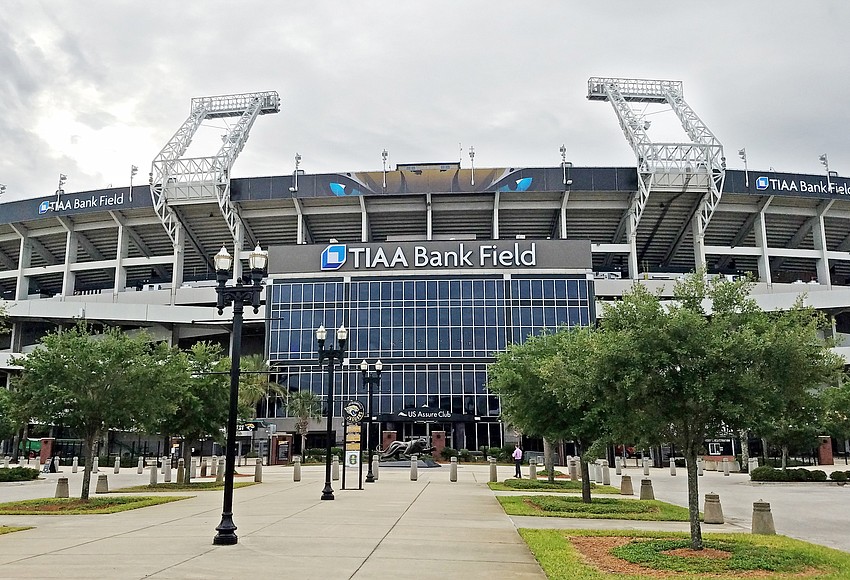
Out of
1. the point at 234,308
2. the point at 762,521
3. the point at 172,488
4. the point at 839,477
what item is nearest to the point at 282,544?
the point at 234,308

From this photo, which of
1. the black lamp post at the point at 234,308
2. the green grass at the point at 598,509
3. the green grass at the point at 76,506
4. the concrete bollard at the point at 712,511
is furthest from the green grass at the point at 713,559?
the green grass at the point at 76,506

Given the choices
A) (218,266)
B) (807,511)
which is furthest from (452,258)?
(218,266)

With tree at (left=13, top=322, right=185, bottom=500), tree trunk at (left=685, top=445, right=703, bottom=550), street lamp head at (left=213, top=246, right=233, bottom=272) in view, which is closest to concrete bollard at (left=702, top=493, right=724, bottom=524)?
tree trunk at (left=685, top=445, right=703, bottom=550)

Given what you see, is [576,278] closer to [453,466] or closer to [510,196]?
[510,196]

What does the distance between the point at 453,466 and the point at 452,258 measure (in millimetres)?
35802

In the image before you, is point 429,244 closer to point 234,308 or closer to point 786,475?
point 786,475

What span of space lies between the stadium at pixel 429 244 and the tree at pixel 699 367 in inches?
2173

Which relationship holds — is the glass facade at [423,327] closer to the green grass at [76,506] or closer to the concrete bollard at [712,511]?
the green grass at [76,506]

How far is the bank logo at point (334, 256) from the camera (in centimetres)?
7450

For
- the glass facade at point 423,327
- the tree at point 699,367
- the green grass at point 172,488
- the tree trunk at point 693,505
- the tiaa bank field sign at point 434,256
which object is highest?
the tiaa bank field sign at point 434,256

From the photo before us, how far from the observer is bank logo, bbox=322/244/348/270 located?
74500mm

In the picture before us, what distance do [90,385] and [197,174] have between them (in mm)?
55512

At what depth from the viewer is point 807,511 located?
77.6ft

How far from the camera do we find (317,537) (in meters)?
15.0
